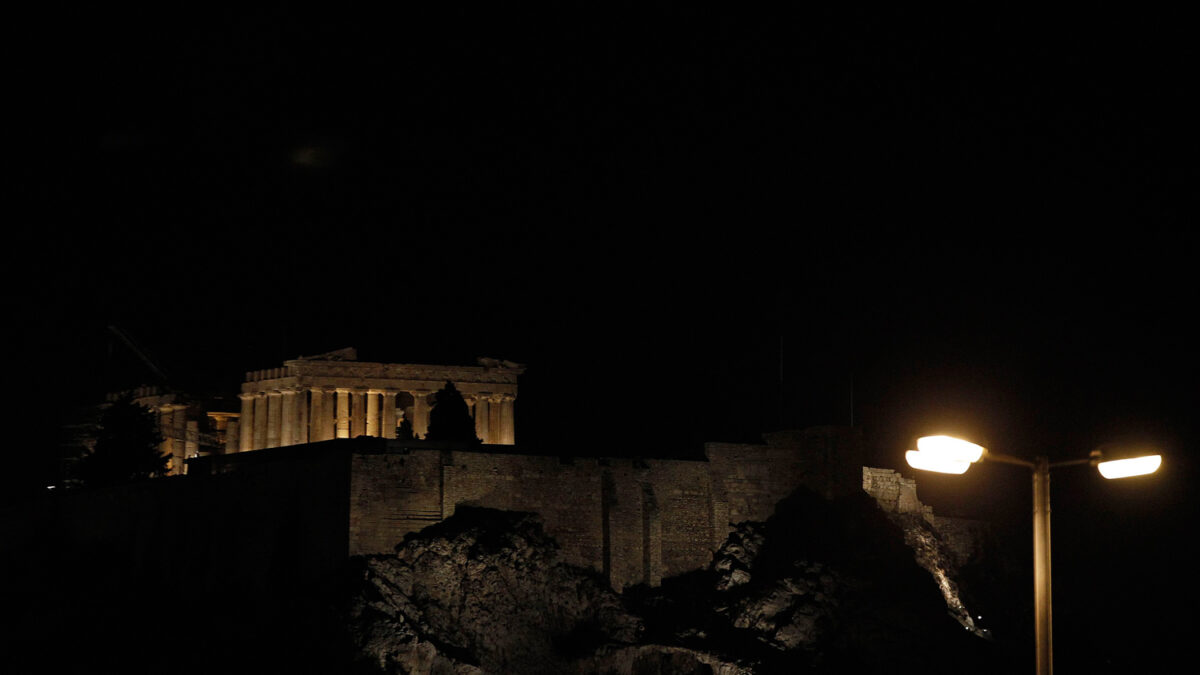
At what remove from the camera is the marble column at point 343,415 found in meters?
62.5

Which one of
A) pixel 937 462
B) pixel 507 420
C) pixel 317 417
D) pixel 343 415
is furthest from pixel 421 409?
pixel 937 462

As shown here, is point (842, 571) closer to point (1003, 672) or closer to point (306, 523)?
point (1003, 672)

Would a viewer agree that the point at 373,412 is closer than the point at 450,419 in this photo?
No

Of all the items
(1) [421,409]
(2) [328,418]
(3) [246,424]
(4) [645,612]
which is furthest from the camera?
(3) [246,424]

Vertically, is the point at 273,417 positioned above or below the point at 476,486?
above

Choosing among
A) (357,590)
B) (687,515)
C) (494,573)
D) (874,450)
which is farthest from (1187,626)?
(357,590)

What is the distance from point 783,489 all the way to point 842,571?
5.04m

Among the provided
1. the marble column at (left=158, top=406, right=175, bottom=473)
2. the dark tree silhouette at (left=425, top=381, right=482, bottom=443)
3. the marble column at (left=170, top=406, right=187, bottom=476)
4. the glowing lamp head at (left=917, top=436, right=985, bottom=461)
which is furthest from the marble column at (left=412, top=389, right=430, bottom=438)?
the glowing lamp head at (left=917, top=436, right=985, bottom=461)

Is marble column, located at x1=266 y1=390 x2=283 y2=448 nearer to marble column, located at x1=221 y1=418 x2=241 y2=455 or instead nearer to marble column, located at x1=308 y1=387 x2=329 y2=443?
marble column, located at x1=308 y1=387 x2=329 y2=443

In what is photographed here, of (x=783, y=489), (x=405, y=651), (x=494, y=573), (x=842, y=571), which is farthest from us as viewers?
(x=783, y=489)

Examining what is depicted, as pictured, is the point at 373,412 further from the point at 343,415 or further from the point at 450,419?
the point at 450,419

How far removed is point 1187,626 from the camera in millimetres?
76875

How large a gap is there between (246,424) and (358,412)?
237 inches

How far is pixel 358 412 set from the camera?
62969mm
